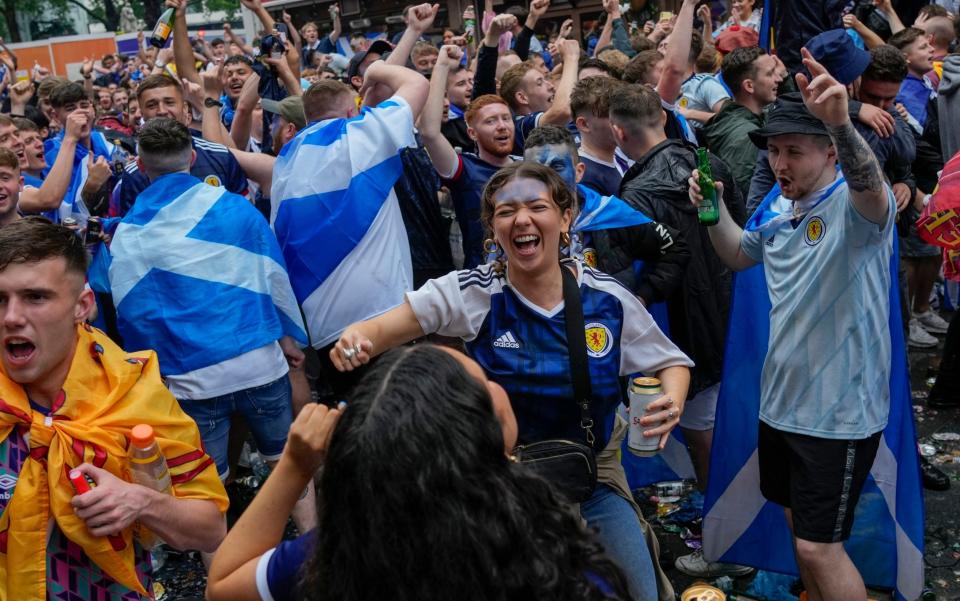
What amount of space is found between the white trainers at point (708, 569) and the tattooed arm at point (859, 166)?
1.98 m

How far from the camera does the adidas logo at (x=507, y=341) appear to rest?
291 centimetres

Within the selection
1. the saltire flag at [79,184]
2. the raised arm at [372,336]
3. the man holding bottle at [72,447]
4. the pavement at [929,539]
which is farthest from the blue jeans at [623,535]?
the saltire flag at [79,184]

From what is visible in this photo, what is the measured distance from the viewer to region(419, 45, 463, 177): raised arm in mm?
4641

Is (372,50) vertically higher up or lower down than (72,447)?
higher up

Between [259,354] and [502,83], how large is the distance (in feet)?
10.8

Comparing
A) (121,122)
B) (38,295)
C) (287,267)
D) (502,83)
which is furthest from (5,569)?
(121,122)

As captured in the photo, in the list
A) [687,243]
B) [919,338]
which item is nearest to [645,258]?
[687,243]

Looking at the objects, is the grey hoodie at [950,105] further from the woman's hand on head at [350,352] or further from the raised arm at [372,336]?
the woman's hand on head at [350,352]

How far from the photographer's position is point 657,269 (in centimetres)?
420

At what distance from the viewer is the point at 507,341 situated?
2922mm

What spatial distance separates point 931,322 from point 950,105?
1764mm

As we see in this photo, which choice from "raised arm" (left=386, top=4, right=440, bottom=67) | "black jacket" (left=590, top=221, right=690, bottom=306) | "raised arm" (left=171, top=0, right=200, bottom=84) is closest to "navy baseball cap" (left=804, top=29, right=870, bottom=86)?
"black jacket" (left=590, top=221, right=690, bottom=306)

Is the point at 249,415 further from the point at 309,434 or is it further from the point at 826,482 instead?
the point at 826,482

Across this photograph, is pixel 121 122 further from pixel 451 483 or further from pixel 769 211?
pixel 451 483
